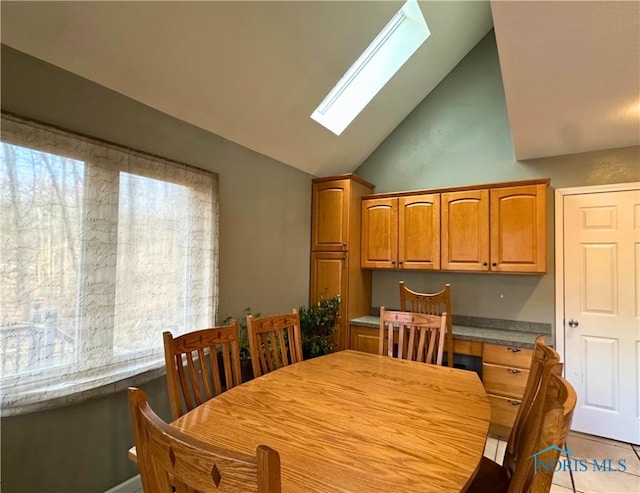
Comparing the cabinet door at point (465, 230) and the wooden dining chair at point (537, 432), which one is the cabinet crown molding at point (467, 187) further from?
the wooden dining chair at point (537, 432)

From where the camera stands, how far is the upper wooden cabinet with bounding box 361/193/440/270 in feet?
10.4

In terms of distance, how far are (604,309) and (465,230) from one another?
129 cm

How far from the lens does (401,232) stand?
3.32 meters

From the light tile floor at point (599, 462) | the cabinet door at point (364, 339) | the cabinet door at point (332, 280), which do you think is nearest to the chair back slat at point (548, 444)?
the light tile floor at point (599, 462)

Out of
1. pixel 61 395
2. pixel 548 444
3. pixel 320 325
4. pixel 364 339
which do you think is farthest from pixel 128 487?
pixel 548 444

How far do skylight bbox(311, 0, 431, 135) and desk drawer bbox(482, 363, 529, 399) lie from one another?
2.51m

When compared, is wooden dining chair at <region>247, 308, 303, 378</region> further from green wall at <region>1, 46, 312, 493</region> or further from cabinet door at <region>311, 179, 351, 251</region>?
cabinet door at <region>311, 179, 351, 251</region>

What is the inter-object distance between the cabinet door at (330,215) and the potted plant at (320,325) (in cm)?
57

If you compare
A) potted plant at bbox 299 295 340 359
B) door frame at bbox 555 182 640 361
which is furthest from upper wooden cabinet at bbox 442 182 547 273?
potted plant at bbox 299 295 340 359

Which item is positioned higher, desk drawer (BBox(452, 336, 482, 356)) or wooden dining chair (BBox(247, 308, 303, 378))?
wooden dining chair (BBox(247, 308, 303, 378))

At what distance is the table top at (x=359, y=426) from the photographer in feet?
2.87

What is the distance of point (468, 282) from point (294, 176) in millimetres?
2044

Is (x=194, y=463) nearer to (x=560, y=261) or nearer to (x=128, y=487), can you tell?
(x=128, y=487)

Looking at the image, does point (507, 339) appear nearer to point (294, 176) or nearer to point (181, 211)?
point (294, 176)
